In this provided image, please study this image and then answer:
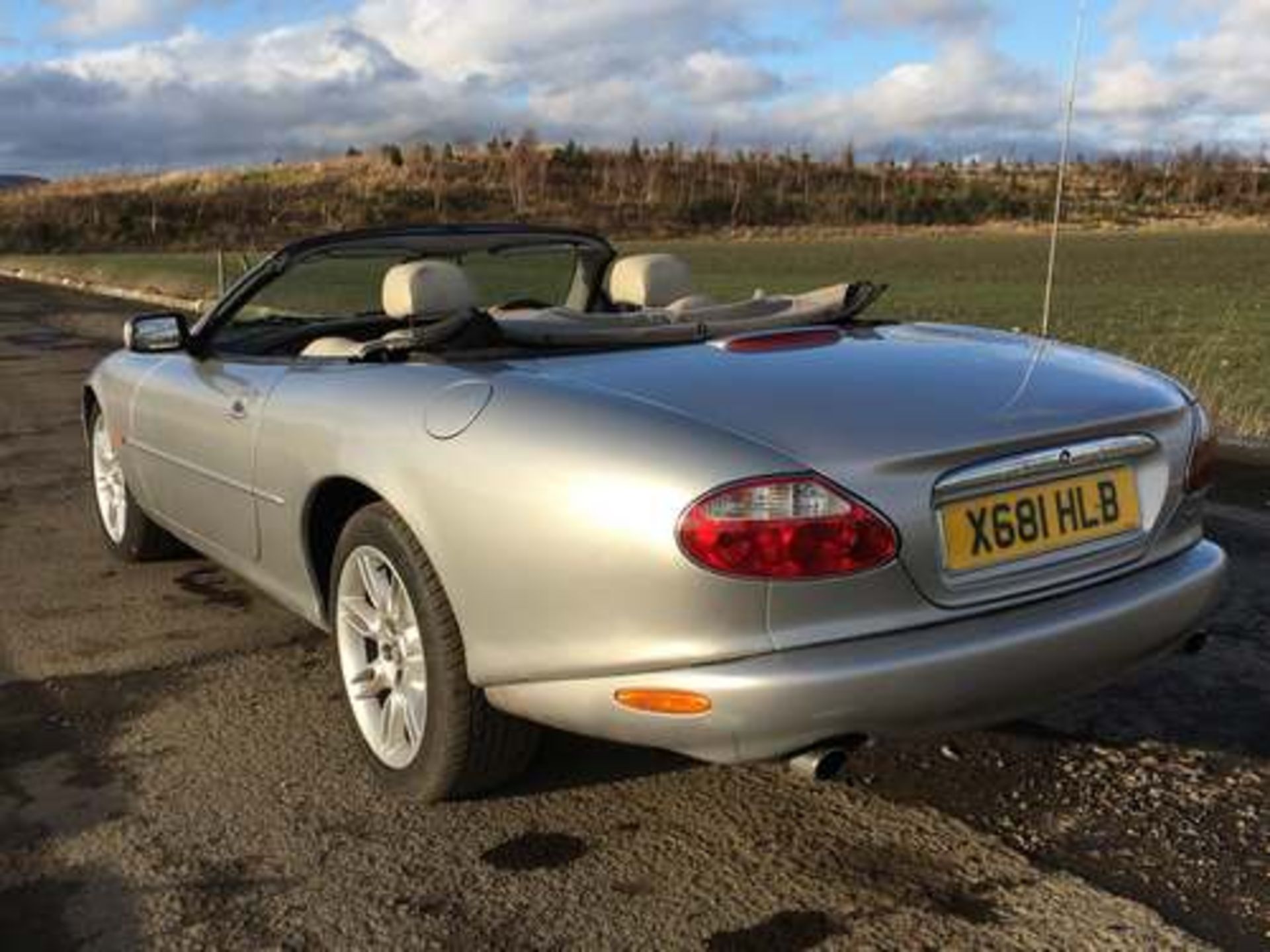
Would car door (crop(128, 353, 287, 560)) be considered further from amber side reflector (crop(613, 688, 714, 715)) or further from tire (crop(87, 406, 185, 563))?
amber side reflector (crop(613, 688, 714, 715))

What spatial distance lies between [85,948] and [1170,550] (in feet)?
8.03

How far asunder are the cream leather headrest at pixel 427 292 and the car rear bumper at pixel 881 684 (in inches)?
56.3

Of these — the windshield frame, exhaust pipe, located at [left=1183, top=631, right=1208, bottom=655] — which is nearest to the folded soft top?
the windshield frame

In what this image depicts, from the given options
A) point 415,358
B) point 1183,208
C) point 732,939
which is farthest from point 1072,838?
point 1183,208

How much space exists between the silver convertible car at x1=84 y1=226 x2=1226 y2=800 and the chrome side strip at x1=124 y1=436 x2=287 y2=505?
0.02m

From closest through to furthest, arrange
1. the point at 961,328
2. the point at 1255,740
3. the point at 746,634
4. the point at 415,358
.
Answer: the point at 746,634, the point at 415,358, the point at 1255,740, the point at 961,328

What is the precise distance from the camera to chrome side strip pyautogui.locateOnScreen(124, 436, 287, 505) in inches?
141

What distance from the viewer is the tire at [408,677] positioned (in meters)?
2.90

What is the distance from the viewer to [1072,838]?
9.59 ft

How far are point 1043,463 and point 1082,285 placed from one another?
2727 centimetres

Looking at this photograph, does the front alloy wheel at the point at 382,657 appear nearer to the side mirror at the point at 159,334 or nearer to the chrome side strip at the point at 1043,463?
the chrome side strip at the point at 1043,463

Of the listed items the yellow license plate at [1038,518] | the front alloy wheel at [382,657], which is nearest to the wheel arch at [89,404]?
the front alloy wheel at [382,657]

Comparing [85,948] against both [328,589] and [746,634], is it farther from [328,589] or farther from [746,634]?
[746,634]

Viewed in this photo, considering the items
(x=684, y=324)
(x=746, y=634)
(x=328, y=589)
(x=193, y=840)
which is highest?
(x=684, y=324)
